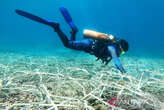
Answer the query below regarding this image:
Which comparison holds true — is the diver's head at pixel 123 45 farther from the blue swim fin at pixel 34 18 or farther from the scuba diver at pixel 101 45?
the blue swim fin at pixel 34 18

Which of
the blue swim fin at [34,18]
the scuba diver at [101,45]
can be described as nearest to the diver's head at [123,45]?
the scuba diver at [101,45]

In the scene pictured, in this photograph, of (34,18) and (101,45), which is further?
(34,18)

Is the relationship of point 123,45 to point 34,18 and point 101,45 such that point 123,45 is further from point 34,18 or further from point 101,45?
point 34,18

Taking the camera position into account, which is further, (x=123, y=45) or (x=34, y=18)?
(x=34, y=18)

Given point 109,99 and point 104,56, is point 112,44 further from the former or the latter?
point 109,99

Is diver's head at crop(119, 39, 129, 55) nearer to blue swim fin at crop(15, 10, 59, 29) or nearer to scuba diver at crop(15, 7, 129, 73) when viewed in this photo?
scuba diver at crop(15, 7, 129, 73)

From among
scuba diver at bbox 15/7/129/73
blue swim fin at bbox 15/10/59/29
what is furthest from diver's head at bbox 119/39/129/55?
blue swim fin at bbox 15/10/59/29

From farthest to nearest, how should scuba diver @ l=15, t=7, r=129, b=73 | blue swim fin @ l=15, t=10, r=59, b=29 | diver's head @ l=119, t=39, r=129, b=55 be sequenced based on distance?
1. blue swim fin @ l=15, t=10, r=59, b=29
2. diver's head @ l=119, t=39, r=129, b=55
3. scuba diver @ l=15, t=7, r=129, b=73

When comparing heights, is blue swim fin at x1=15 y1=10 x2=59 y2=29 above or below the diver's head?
above

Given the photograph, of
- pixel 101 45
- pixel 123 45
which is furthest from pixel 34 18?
pixel 123 45

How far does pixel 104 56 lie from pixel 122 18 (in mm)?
163591

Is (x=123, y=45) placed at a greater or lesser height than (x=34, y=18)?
lesser

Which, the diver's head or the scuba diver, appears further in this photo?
the diver's head

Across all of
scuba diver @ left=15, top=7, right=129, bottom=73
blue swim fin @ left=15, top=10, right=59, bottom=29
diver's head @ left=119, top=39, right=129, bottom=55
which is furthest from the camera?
blue swim fin @ left=15, top=10, right=59, bottom=29
